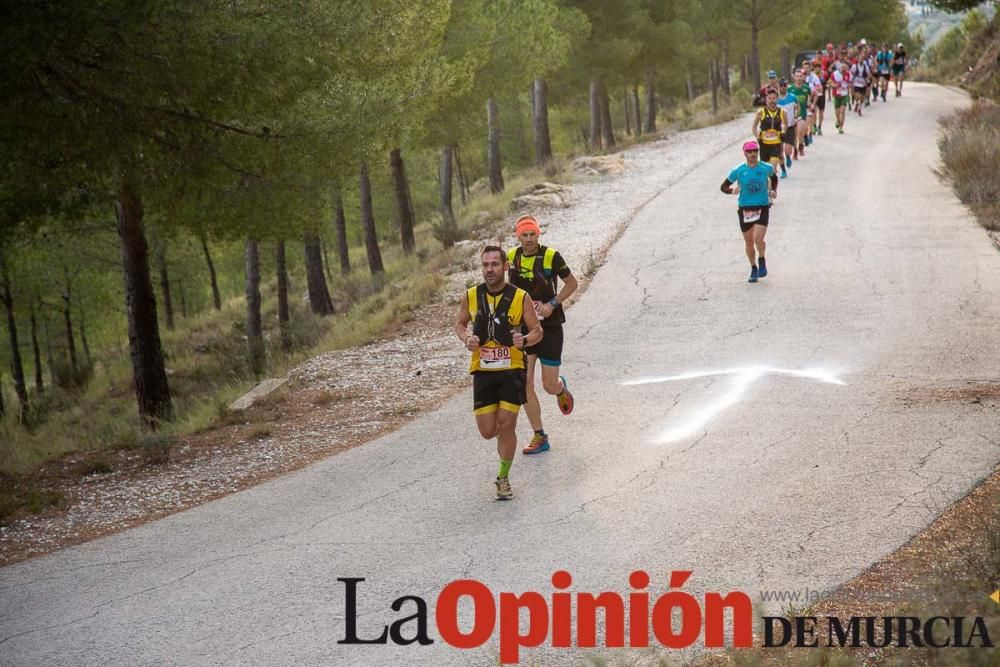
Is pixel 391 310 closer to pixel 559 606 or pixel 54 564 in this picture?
pixel 54 564

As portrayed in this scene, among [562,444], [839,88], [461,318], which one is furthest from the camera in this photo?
[839,88]

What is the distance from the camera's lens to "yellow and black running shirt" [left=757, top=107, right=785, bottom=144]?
19.7 meters

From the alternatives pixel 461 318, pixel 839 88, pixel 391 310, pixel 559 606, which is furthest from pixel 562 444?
pixel 839 88

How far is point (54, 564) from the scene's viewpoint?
8.23m

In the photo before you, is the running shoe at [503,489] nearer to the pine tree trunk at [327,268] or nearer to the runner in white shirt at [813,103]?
the runner in white shirt at [813,103]

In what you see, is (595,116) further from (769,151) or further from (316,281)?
(769,151)

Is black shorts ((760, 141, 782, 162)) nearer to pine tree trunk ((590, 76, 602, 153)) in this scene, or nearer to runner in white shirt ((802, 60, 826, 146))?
runner in white shirt ((802, 60, 826, 146))

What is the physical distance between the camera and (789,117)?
22.4m

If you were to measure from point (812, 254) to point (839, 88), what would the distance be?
1454 cm

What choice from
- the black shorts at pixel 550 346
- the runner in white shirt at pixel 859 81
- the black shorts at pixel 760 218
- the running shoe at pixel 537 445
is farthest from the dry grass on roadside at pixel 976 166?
the running shoe at pixel 537 445

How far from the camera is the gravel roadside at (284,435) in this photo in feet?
31.3

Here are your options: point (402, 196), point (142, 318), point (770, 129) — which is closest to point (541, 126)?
point (402, 196)

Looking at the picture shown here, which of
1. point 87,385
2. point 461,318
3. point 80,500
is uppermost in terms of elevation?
point 461,318

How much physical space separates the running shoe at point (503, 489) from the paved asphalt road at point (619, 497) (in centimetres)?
8
